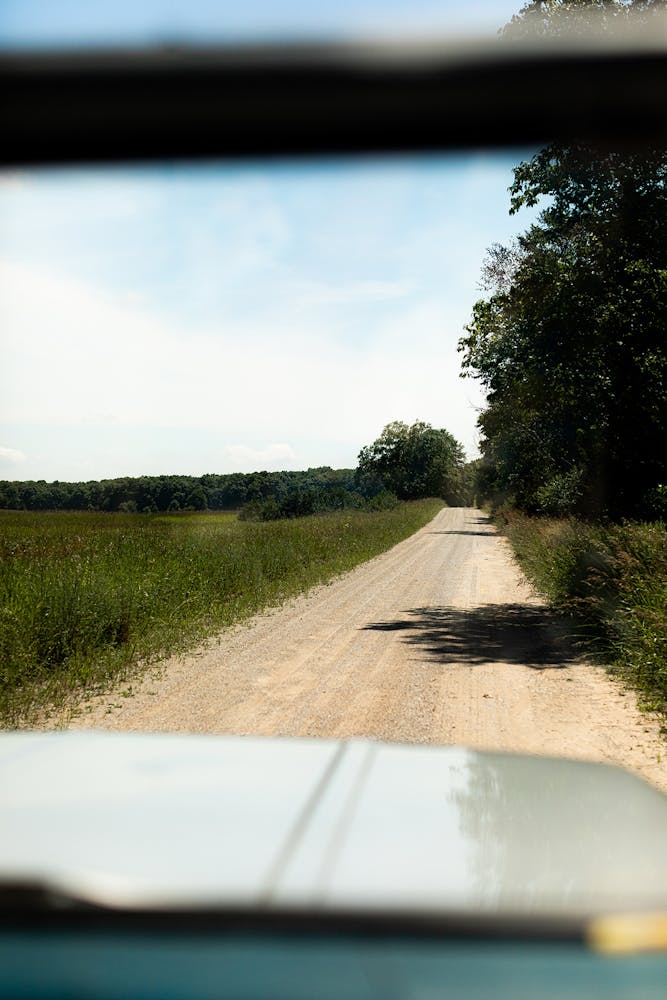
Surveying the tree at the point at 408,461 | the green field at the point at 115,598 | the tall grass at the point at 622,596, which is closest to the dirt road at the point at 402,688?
the tall grass at the point at 622,596

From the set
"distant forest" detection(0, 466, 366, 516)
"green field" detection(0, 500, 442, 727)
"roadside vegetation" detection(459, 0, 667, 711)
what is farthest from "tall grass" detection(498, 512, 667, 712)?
"distant forest" detection(0, 466, 366, 516)

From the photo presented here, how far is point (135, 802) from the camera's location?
1.84 metres

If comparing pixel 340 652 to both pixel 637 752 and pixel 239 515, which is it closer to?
pixel 637 752

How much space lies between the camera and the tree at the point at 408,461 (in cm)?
8706

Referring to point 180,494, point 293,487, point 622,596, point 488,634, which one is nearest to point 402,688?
point 622,596

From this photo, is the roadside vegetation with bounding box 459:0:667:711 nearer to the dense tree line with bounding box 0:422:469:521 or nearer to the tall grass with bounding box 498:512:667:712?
the tall grass with bounding box 498:512:667:712

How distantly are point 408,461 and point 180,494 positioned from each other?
50.1 m

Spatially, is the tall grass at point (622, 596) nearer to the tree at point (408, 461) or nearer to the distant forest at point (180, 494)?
the distant forest at point (180, 494)

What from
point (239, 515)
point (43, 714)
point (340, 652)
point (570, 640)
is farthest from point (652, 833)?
point (239, 515)

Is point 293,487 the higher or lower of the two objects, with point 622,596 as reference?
higher

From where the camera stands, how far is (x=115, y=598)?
32.5ft

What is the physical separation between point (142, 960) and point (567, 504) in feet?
86.0

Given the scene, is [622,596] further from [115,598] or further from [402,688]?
[115,598]

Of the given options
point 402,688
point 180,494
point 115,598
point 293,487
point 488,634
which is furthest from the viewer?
point 293,487
